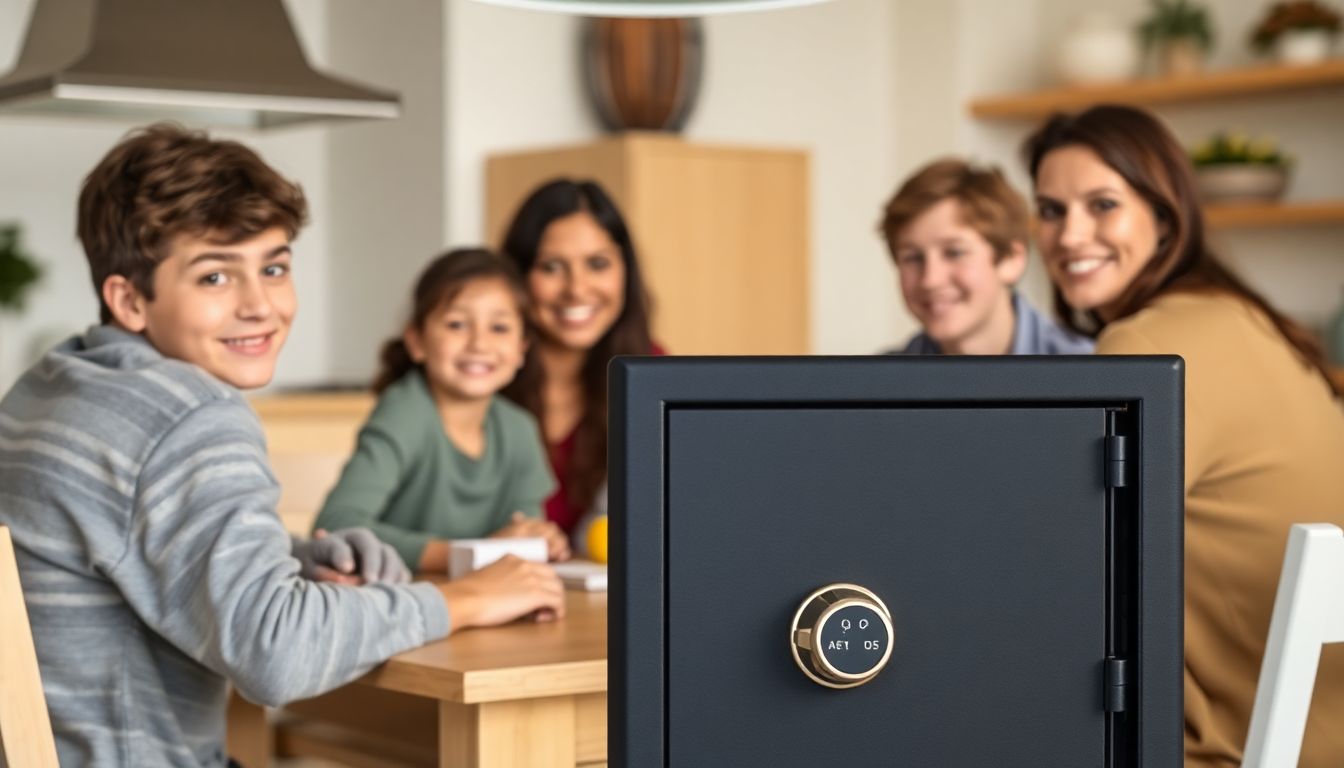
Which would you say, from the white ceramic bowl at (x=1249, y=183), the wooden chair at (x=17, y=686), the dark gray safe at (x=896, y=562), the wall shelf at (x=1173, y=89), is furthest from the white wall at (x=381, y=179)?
the dark gray safe at (x=896, y=562)

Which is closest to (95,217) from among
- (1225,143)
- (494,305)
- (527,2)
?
(527,2)

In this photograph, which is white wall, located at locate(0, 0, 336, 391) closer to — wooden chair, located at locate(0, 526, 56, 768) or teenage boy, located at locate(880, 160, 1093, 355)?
teenage boy, located at locate(880, 160, 1093, 355)

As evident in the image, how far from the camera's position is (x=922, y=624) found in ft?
2.71

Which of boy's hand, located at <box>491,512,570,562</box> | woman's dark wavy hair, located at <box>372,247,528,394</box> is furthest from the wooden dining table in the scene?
woman's dark wavy hair, located at <box>372,247,528,394</box>

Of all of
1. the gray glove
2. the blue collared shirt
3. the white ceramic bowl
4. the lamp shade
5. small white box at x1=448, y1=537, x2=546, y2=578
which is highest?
the lamp shade

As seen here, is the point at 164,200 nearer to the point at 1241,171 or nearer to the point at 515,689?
the point at 515,689

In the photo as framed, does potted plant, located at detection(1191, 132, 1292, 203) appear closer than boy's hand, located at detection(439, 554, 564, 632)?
No

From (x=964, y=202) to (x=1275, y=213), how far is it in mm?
2316

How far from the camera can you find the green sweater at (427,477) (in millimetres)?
2232

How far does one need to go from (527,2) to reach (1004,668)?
1334 mm

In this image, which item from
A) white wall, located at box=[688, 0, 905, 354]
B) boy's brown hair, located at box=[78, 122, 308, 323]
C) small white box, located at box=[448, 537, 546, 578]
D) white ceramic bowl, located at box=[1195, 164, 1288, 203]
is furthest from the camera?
white wall, located at box=[688, 0, 905, 354]

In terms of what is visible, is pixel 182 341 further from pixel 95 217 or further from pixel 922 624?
pixel 922 624

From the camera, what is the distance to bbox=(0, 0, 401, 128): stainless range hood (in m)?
2.34

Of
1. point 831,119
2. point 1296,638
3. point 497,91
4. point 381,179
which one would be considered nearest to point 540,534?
point 1296,638
